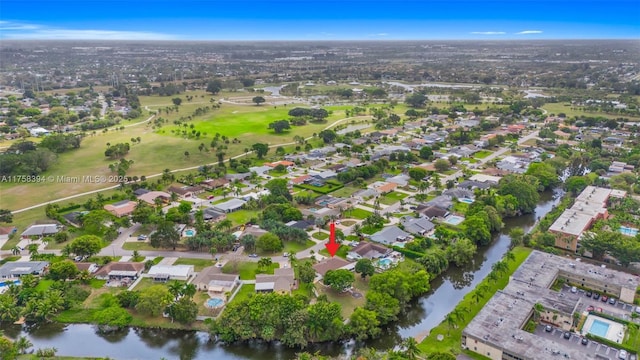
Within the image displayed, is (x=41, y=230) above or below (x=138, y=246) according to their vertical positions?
above

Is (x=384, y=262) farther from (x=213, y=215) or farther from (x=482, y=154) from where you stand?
(x=482, y=154)

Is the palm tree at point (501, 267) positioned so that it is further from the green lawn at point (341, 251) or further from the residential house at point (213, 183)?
the residential house at point (213, 183)

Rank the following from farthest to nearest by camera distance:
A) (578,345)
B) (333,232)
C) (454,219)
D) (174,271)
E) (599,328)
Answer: (454,219)
(333,232)
(174,271)
(599,328)
(578,345)

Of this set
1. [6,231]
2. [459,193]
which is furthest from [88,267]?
[459,193]

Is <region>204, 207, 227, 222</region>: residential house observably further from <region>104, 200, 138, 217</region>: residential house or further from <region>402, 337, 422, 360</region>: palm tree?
<region>402, 337, 422, 360</region>: palm tree

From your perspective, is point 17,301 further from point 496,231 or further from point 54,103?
point 54,103

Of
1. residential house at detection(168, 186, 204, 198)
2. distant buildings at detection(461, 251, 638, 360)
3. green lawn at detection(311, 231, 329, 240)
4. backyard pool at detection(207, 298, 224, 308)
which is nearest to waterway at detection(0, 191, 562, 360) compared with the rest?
backyard pool at detection(207, 298, 224, 308)

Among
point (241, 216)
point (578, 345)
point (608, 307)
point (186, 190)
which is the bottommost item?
point (241, 216)

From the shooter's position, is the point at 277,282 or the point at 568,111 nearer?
the point at 277,282
